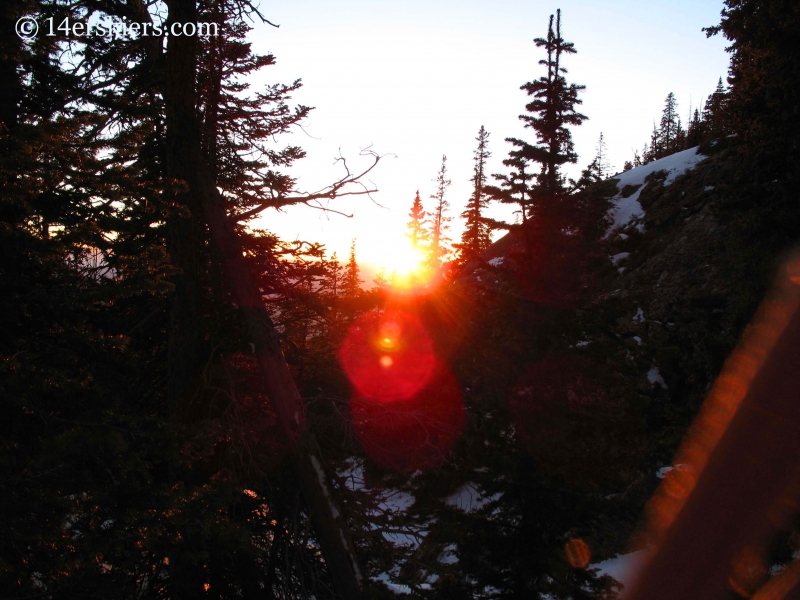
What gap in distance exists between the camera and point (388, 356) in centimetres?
1065

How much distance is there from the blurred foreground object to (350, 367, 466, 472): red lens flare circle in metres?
3.92

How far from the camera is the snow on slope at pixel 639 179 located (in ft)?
76.3

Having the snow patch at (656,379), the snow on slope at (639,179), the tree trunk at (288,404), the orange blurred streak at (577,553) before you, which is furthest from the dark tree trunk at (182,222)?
the snow on slope at (639,179)

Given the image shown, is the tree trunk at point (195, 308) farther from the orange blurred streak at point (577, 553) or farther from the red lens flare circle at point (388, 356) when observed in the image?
the orange blurred streak at point (577, 553)

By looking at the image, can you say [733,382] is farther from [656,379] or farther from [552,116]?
[552,116]

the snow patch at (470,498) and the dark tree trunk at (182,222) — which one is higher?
the dark tree trunk at (182,222)

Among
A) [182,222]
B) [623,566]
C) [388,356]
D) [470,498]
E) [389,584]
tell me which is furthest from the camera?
[623,566]

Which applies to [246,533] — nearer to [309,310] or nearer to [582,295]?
[309,310]

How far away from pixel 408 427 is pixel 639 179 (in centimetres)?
2468

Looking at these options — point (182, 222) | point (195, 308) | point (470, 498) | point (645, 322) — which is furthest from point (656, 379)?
point (182, 222)

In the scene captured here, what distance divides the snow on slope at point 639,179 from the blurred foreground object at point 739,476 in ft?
46.8

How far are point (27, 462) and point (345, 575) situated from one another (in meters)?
3.54

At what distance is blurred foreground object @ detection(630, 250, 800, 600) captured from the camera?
6910 mm

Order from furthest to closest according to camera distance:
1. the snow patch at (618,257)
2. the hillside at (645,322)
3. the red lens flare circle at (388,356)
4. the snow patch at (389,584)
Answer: the snow patch at (618,257), the red lens flare circle at (388,356), the snow patch at (389,584), the hillside at (645,322)
